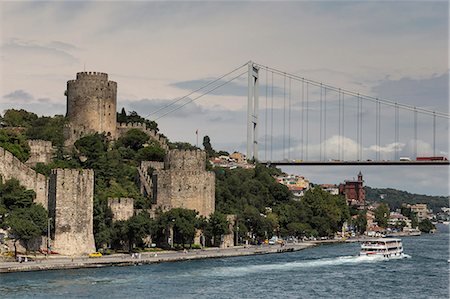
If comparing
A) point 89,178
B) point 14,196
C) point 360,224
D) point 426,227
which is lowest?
point 426,227

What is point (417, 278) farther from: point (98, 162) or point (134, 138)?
point (134, 138)

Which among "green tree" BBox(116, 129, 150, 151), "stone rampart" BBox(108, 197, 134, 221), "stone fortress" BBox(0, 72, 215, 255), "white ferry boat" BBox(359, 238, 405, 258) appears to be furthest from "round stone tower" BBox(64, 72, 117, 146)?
"white ferry boat" BBox(359, 238, 405, 258)

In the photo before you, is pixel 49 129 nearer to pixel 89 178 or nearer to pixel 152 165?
pixel 152 165

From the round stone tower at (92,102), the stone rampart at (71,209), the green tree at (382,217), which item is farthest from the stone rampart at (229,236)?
the green tree at (382,217)

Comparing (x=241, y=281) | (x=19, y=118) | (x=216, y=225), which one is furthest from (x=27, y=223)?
(x=19, y=118)

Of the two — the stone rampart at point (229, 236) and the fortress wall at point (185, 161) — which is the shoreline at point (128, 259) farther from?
the fortress wall at point (185, 161)

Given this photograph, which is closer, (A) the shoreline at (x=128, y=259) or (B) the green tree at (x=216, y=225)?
(A) the shoreline at (x=128, y=259)

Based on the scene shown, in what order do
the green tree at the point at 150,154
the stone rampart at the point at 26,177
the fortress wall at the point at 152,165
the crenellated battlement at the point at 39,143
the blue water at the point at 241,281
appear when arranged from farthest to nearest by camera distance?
1. the green tree at the point at 150,154
2. the fortress wall at the point at 152,165
3. the crenellated battlement at the point at 39,143
4. the stone rampart at the point at 26,177
5. the blue water at the point at 241,281

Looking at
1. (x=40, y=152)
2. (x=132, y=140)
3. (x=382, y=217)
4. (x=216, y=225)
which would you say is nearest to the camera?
(x=216, y=225)
